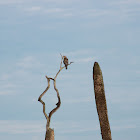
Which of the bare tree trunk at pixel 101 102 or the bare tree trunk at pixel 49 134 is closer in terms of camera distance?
the bare tree trunk at pixel 49 134

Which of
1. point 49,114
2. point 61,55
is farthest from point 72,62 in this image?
point 49,114

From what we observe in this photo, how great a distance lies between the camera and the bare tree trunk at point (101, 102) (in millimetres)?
45197

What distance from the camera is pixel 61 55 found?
44.0 metres

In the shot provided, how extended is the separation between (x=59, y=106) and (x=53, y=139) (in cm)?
252

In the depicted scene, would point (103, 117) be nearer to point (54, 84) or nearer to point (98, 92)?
point (98, 92)

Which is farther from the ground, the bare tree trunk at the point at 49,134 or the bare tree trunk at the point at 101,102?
the bare tree trunk at the point at 101,102

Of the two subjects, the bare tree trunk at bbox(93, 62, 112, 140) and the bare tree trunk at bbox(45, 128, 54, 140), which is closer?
the bare tree trunk at bbox(45, 128, 54, 140)

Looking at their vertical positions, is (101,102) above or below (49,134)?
above

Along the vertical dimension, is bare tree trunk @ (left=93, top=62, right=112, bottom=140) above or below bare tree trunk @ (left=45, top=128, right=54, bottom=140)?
above

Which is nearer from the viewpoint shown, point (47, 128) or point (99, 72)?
point (47, 128)

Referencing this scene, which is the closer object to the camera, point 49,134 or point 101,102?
point 49,134

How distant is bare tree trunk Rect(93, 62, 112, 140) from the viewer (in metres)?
45.2

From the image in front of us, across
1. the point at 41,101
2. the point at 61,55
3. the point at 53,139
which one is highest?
the point at 61,55

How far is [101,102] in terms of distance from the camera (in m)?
45.6
